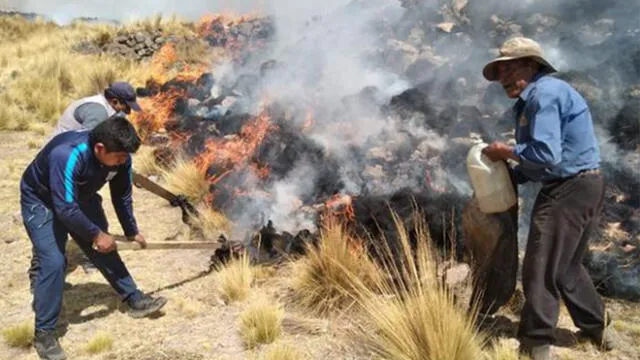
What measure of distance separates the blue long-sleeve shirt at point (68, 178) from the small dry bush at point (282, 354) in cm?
150

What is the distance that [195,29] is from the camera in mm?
20609

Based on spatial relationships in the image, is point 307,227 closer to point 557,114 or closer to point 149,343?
point 149,343

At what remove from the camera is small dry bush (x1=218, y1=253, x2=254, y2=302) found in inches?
203

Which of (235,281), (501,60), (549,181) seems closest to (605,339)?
(549,181)

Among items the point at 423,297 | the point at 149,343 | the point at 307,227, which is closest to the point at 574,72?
the point at 307,227

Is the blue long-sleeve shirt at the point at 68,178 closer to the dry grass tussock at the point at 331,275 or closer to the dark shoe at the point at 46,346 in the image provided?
the dark shoe at the point at 46,346

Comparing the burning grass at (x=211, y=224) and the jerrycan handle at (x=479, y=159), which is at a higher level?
the jerrycan handle at (x=479, y=159)

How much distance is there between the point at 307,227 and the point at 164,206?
237 centimetres

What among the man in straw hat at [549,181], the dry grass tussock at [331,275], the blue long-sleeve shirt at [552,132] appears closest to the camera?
the blue long-sleeve shirt at [552,132]

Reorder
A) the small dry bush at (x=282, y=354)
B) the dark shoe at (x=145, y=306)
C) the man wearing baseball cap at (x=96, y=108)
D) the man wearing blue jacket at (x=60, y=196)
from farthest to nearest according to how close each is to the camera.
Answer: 1. the man wearing baseball cap at (x=96, y=108)
2. the dark shoe at (x=145, y=306)
3. the man wearing blue jacket at (x=60, y=196)
4. the small dry bush at (x=282, y=354)

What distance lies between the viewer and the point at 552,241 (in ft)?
12.0

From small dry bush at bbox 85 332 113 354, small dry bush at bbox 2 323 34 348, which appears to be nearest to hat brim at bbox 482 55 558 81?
small dry bush at bbox 85 332 113 354

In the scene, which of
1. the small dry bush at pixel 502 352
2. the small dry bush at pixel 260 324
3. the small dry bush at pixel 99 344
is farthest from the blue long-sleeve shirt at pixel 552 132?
the small dry bush at pixel 99 344

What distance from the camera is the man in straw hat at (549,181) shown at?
3.57 meters
